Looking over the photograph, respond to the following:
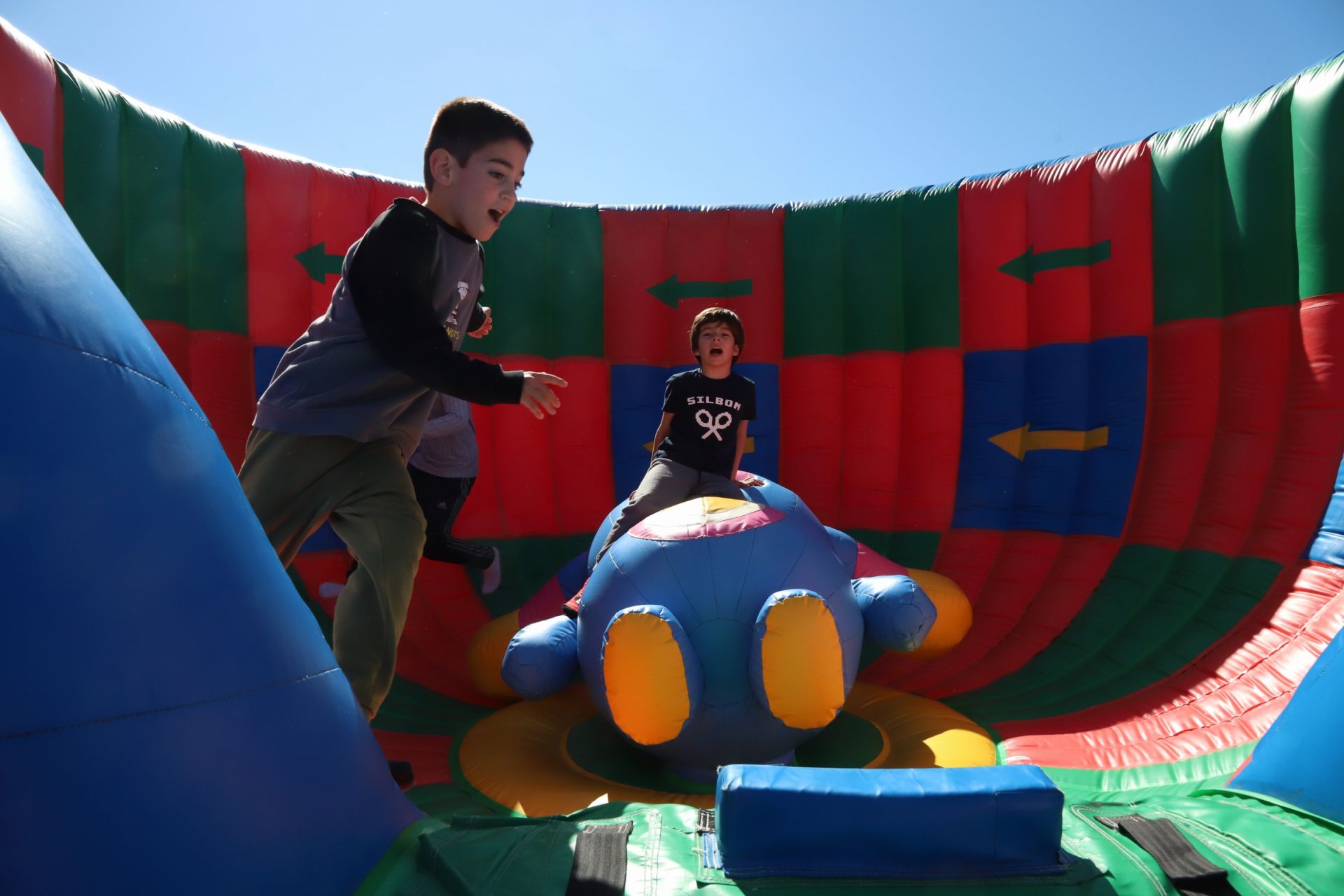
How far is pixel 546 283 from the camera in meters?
3.87

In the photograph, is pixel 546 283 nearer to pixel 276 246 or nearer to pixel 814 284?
pixel 276 246

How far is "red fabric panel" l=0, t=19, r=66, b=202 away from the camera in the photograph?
2527 millimetres

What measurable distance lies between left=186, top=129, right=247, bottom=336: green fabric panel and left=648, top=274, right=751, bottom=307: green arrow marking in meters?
1.76

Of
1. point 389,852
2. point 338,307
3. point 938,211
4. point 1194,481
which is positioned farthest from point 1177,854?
point 938,211

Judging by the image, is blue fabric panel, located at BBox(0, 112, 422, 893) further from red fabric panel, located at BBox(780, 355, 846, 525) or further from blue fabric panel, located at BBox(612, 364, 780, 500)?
red fabric panel, located at BBox(780, 355, 846, 525)

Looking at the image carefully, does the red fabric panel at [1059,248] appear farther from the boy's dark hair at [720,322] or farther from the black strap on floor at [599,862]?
the black strap on floor at [599,862]

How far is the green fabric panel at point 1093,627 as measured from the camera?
2.78 meters

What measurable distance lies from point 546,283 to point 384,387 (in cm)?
239

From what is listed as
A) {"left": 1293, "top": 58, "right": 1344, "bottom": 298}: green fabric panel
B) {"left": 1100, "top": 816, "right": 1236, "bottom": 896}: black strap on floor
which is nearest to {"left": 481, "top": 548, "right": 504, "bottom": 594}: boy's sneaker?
{"left": 1100, "top": 816, "right": 1236, "bottom": 896}: black strap on floor

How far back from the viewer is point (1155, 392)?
3.28 m

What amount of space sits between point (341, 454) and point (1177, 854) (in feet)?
4.87

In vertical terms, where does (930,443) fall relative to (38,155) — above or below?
below

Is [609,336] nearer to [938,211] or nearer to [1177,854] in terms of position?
[938,211]

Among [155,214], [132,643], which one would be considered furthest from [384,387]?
[155,214]
